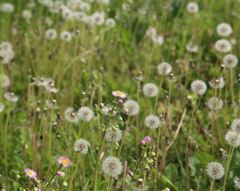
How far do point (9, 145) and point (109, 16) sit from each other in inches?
67.9

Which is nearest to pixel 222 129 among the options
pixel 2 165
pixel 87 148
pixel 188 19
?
pixel 87 148

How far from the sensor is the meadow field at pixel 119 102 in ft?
4.23

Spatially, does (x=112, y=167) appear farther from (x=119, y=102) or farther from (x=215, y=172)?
(x=215, y=172)

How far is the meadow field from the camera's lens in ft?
4.23

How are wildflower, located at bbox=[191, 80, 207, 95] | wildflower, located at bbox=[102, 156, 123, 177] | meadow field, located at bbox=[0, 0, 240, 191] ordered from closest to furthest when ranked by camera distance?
1. wildflower, located at bbox=[102, 156, 123, 177]
2. meadow field, located at bbox=[0, 0, 240, 191]
3. wildflower, located at bbox=[191, 80, 207, 95]

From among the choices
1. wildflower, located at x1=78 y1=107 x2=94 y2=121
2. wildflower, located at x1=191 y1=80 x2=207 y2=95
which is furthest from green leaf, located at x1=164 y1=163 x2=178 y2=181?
wildflower, located at x1=78 y1=107 x2=94 y2=121

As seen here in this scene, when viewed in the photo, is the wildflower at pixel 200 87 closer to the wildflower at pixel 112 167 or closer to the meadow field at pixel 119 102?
the meadow field at pixel 119 102

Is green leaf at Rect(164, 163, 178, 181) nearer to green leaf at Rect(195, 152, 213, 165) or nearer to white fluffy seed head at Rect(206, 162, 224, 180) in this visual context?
green leaf at Rect(195, 152, 213, 165)

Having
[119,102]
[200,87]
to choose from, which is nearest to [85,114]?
[119,102]

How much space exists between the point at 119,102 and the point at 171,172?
1.72ft

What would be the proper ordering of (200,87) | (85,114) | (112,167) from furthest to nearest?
(200,87) → (85,114) → (112,167)

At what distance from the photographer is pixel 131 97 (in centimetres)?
211

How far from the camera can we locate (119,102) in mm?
1122

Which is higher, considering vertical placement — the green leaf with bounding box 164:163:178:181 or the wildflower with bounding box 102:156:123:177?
the wildflower with bounding box 102:156:123:177
